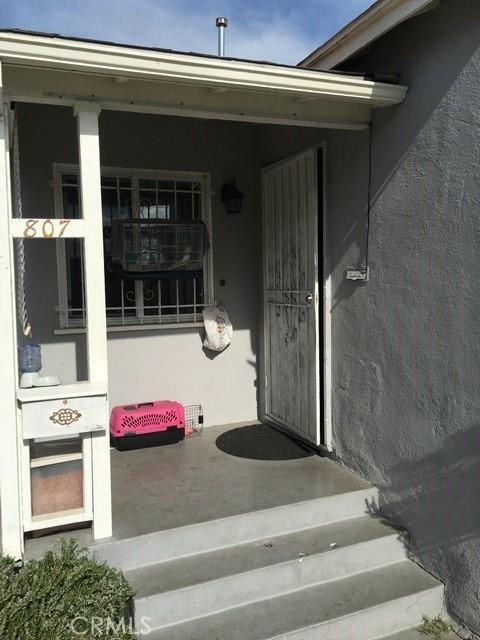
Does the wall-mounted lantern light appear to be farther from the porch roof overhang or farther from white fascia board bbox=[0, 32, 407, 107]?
white fascia board bbox=[0, 32, 407, 107]

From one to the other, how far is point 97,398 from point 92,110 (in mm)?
1574

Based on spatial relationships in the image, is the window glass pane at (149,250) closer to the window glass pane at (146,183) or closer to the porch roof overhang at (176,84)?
the window glass pane at (146,183)

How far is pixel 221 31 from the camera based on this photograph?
4684 millimetres

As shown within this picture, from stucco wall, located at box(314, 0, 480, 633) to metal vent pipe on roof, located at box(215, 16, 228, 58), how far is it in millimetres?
1288

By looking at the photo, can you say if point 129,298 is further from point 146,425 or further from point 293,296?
point 293,296

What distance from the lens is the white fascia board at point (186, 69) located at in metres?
2.65

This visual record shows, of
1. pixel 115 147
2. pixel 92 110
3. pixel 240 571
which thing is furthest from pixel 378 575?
pixel 115 147

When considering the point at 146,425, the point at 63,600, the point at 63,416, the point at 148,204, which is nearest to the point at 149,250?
the point at 148,204

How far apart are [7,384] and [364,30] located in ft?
9.84

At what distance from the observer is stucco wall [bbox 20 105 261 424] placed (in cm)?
461

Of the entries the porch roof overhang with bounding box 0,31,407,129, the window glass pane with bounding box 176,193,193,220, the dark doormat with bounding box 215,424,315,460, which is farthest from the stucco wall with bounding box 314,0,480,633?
the window glass pane with bounding box 176,193,193,220

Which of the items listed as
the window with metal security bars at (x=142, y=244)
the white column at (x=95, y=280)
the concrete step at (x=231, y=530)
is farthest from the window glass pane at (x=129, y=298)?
the concrete step at (x=231, y=530)

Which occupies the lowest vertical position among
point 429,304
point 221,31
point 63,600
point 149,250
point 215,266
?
point 63,600

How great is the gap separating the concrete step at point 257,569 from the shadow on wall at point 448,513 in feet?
0.60
